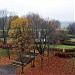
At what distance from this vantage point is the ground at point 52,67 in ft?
76.7

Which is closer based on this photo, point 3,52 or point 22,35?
point 22,35

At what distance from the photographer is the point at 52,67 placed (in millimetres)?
24984

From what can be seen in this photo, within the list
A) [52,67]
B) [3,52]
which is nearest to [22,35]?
[52,67]

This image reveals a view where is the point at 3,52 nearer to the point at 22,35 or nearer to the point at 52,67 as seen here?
the point at 22,35

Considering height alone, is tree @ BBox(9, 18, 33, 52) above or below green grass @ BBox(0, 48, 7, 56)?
above

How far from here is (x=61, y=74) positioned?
22672 mm

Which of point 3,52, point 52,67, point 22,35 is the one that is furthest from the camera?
point 3,52

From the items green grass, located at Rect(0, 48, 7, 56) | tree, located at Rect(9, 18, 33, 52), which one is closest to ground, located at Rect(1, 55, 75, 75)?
tree, located at Rect(9, 18, 33, 52)

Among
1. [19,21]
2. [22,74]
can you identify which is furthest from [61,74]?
[19,21]

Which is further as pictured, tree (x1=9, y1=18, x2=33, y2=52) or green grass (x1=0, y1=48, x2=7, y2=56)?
green grass (x1=0, y1=48, x2=7, y2=56)

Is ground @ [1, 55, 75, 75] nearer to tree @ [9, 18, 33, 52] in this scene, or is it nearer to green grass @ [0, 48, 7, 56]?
tree @ [9, 18, 33, 52]

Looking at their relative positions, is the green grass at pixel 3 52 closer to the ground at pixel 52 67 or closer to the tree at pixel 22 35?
the ground at pixel 52 67

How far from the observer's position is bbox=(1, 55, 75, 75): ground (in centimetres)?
2337

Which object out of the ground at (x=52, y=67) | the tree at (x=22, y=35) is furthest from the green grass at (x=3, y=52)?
the tree at (x=22, y=35)
